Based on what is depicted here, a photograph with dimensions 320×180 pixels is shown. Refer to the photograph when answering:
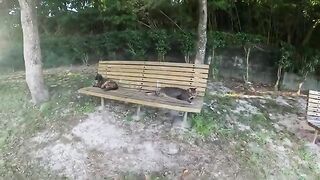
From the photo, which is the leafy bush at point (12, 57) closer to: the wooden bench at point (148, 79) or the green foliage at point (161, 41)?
the green foliage at point (161, 41)

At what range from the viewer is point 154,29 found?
327 inches

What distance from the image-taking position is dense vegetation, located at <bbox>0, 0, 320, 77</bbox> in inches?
Answer: 314

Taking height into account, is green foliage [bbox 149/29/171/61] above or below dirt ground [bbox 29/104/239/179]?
above

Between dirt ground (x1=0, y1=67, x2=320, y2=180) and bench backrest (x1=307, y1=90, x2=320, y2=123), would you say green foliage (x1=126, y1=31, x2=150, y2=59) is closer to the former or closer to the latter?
dirt ground (x1=0, y1=67, x2=320, y2=180)

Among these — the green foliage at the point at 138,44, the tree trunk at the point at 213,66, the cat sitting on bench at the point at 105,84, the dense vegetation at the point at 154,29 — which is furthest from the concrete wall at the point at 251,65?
the cat sitting on bench at the point at 105,84

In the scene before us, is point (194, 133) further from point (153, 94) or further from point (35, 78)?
point (35, 78)

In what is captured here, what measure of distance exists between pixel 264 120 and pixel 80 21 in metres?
5.70

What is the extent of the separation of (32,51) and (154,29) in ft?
11.1

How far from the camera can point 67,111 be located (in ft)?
18.4

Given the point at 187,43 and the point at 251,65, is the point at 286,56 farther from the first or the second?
the point at 187,43

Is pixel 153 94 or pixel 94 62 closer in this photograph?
pixel 153 94

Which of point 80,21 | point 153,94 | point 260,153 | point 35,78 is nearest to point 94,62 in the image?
point 80,21

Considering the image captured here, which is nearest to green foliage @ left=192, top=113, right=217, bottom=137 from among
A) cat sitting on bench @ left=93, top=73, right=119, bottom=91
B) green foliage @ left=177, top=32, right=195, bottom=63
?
cat sitting on bench @ left=93, top=73, right=119, bottom=91

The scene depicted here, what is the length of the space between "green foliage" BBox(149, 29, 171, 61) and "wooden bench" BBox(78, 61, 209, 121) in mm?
2190
